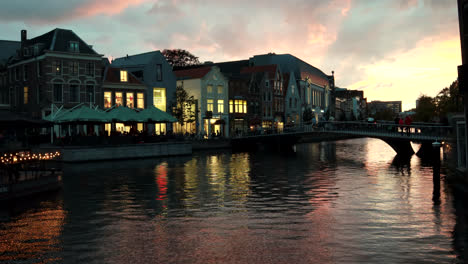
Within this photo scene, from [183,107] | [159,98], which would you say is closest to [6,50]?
[159,98]

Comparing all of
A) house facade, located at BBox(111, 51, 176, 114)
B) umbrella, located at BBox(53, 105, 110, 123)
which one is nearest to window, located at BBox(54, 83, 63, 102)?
umbrella, located at BBox(53, 105, 110, 123)

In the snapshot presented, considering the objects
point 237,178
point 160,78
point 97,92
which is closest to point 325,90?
point 160,78

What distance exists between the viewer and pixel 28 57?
60188 millimetres

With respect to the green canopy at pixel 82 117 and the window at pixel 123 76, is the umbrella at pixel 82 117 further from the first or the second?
the window at pixel 123 76

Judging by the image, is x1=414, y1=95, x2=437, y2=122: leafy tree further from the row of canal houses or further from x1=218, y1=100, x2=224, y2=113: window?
x1=218, y1=100, x2=224, y2=113: window

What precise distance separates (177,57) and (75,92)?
4585 centimetres

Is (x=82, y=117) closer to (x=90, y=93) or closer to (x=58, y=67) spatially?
(x=90, y=93)

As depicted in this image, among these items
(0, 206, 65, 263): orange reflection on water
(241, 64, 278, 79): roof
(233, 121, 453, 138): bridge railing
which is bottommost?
(0, 206, 65, 263): orange reflection on water

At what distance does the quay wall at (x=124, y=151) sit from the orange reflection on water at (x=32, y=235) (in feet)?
85.7

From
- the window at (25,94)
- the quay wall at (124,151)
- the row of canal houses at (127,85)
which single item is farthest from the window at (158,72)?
the quay wall at (124,151)

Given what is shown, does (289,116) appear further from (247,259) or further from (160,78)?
(247,259)

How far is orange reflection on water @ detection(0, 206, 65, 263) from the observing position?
1213 centimetres

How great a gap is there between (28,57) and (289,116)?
58901mm

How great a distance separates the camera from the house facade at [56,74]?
186 feet
